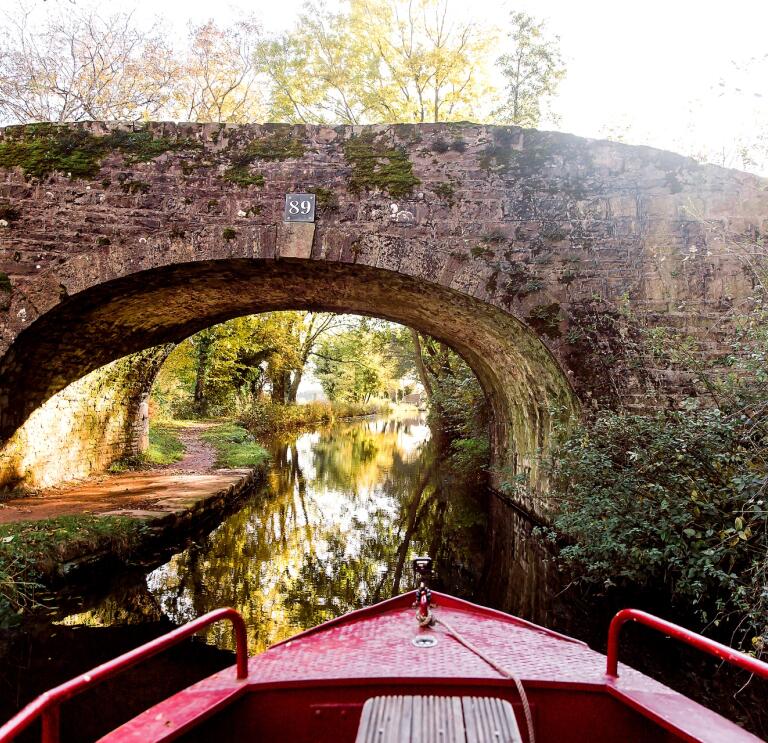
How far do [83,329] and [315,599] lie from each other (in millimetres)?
4105

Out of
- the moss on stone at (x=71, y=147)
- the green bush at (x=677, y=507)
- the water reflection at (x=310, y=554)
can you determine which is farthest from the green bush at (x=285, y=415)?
the green bush at (x=677, y=507)

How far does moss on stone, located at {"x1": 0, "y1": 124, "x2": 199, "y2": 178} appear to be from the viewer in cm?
561

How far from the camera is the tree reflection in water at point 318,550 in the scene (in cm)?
477

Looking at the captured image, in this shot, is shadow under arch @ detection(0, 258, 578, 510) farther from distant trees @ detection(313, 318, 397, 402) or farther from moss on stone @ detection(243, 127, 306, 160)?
distant trees @ detection(313, 318, 397, 402)

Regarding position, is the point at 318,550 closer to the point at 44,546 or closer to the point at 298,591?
the point at 298,591

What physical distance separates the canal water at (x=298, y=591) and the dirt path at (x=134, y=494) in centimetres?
60

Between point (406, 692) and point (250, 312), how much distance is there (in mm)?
7223

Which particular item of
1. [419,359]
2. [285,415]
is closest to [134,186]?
[419,359]

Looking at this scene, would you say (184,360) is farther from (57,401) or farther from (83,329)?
(83,329)

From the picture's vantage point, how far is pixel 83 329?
6.39 meters

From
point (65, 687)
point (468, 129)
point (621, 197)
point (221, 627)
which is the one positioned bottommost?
point (221, 627)

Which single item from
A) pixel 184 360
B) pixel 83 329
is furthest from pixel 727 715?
pixel 184 360

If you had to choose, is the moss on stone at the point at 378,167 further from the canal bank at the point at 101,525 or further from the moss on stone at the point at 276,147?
the canal bank at the point at 101,525

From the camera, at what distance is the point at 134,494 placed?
297 inches
